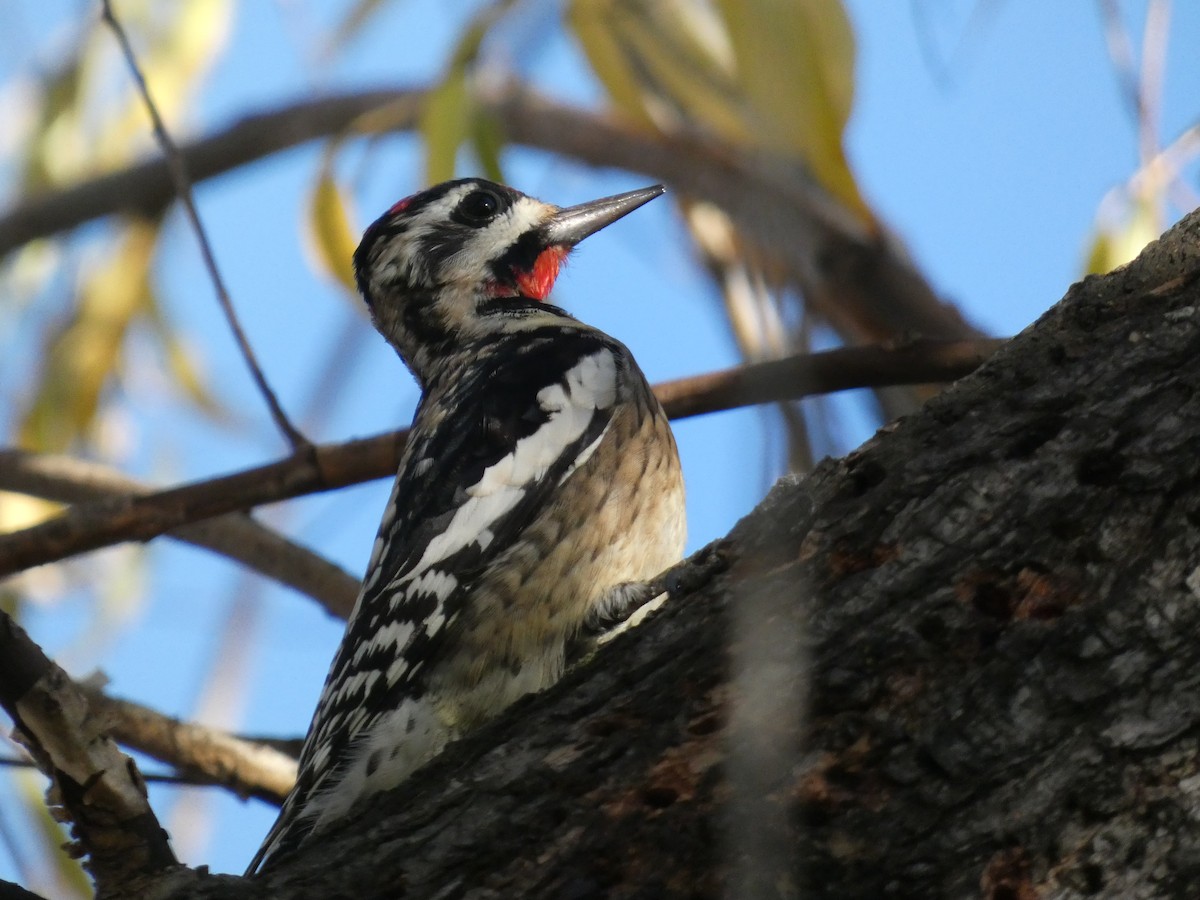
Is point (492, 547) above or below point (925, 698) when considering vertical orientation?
above

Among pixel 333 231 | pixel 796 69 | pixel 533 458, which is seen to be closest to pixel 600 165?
pixel 333 231

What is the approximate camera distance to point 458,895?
1639 mm

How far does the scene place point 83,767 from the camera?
5.41 ft

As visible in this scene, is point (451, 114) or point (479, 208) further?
point (479, 208)

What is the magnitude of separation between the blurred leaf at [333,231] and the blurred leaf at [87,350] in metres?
0.76

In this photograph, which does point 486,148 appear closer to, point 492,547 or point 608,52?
point 608,52

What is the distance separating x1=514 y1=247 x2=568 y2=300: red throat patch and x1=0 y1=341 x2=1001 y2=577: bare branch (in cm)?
71

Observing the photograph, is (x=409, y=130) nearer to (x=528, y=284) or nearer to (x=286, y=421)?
(x=528, y=284)

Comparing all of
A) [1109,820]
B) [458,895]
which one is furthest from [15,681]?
[1109,820]

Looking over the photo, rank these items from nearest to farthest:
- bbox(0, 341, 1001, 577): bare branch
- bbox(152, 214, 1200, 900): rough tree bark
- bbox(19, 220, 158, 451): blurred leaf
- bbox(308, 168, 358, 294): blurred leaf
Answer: bbox(152, 214, 1200, 900): rough tree bark
bbox(0, 341, 1001, 577): bare branch
bbox(308, 168, 358, 294): blurred leaf
bbox(19, 220, 158, 451): blurred leaf

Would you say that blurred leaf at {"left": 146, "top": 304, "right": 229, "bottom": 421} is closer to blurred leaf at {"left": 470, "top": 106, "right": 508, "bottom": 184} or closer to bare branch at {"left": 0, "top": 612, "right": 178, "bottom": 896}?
blurred leaf at {"left": 470, "top": 106, "right": 508, "bottom": 184}

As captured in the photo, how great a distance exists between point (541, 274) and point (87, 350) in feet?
4.85

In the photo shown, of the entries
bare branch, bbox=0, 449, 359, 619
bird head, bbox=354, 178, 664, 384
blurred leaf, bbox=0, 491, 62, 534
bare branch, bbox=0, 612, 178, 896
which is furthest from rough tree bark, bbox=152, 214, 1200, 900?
blurred leaf, bbox=0, 491, 62, 534

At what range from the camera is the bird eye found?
12.0 ft
